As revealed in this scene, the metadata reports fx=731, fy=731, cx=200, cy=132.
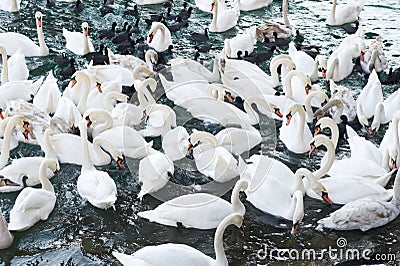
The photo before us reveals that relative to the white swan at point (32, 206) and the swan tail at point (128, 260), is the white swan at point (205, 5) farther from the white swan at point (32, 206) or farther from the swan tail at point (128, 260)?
the swan tail at point (128, 260)

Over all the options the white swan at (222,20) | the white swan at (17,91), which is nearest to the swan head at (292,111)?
the white swan at (17,91)

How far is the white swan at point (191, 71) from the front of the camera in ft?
39.4

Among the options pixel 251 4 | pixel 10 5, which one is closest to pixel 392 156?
pixel 251 4

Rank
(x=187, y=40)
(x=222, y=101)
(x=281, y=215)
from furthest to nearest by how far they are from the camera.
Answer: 1. (x=187, y=40)
2. (x=222, y=101)
3. (x=281, y=215)

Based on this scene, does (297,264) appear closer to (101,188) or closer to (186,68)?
(101,188)

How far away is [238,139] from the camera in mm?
10180

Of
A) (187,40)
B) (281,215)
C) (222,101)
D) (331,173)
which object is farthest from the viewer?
(187,40)

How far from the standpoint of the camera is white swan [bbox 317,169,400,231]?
28.2 ft

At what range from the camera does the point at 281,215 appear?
29.0 feet

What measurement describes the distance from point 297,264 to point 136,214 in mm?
2110

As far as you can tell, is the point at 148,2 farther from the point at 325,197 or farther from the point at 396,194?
the point at 396,194

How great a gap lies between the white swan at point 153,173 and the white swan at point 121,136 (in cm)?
40

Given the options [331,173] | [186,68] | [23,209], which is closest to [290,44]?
[186,68]

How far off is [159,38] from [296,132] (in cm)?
402
